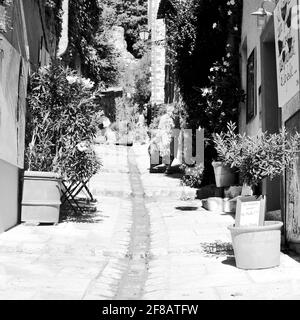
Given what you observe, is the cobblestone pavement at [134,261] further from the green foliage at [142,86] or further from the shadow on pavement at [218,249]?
the green foliage at [142,86]

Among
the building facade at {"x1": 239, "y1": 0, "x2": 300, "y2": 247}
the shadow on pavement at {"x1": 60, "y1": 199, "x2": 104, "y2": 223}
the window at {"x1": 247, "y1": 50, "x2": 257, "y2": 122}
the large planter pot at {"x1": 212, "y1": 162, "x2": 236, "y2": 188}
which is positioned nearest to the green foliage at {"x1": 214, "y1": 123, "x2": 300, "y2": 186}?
the building facade at {"x1": 239, "y1": 0, "x2": 300, "y2": 247}

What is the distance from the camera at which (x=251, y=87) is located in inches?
477

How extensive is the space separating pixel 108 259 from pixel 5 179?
2498 mm

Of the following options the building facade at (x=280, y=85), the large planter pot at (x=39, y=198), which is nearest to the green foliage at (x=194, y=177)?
the building facade at (x=280, y=85)

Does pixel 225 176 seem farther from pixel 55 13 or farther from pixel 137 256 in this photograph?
pixel 55 13

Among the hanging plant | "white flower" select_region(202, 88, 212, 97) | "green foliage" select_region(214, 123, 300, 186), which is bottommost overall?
"green foliage" select_region(214, 123, 300, 186)

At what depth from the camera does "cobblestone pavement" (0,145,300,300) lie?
5.34m

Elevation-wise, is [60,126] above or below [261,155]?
above

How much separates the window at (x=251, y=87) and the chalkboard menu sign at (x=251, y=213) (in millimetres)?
5405

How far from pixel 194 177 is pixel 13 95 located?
7456 mm

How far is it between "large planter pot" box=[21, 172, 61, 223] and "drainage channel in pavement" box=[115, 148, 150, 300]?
1.50 metres

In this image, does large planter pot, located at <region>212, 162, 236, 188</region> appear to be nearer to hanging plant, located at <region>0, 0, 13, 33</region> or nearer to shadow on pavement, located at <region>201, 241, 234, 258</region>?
shadow on pavement, located at <region>201, 241, 234, 258</region>

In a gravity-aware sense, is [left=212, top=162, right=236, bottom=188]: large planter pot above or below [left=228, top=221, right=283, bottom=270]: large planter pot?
above

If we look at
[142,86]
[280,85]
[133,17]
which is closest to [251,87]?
[280,85]
